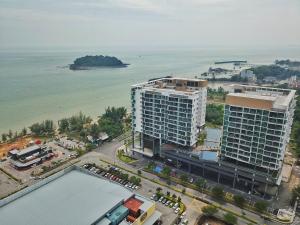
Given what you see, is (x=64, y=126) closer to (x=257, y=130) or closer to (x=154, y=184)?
(x=154, y=184)

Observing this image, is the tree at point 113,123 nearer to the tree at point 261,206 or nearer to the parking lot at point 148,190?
the parking lot at point 148,190

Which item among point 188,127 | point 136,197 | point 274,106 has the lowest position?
point 136,197

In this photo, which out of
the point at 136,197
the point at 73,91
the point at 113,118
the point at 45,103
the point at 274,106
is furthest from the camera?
the point at 73,91

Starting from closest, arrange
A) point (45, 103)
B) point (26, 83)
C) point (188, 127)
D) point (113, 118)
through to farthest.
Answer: point (188, 127) < point (113, 118) < point (45, 103) < point (26, 83)

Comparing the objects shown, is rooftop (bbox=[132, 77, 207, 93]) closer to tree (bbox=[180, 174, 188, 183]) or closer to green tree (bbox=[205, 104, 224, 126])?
tree (bbox=[180, 174, 188, 183])

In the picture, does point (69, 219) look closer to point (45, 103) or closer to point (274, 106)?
point (274, 106)

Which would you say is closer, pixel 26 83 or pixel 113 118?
pixel 113 118


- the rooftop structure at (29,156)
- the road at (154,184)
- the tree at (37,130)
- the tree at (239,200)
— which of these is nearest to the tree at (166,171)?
the road at (154,184)

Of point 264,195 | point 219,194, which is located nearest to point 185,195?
point 219,194
